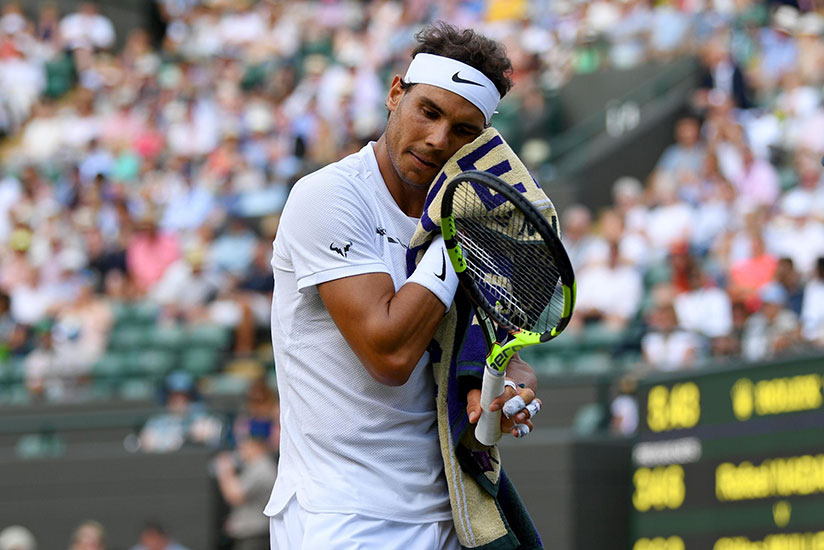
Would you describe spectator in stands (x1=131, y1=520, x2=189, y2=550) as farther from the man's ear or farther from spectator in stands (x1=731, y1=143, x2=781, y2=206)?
the man's ear

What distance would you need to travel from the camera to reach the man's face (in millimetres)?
3402

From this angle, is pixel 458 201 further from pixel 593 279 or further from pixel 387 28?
pixel 387 28

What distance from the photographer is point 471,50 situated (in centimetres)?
346

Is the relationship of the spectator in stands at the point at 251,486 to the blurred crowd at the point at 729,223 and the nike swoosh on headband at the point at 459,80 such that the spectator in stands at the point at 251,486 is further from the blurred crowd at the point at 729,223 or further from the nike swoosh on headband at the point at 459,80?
the nike swoosh on headband at the point at 459,80

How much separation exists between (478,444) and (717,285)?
714 cm

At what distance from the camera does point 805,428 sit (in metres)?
7.88

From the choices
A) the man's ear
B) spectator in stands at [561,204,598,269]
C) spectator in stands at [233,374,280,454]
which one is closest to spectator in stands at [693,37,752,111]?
spectator in stands at [561,204,598,269]

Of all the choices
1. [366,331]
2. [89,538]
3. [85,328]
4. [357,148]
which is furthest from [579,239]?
[366,331]

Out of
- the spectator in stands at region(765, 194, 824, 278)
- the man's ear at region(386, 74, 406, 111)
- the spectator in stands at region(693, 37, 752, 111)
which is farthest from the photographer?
the spectator in stands at region(693, 37, 752, 111)

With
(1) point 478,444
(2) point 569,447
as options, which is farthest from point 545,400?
(1) point 478,444

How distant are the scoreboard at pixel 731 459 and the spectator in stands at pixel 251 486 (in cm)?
250

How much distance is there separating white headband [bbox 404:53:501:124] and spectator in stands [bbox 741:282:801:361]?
525 cm

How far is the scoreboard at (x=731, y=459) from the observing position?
7.89 meters

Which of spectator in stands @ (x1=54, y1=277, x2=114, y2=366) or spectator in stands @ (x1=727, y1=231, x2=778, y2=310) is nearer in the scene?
spectator in stands @ (x1=727, y1=231, x2=778, y2=310)
